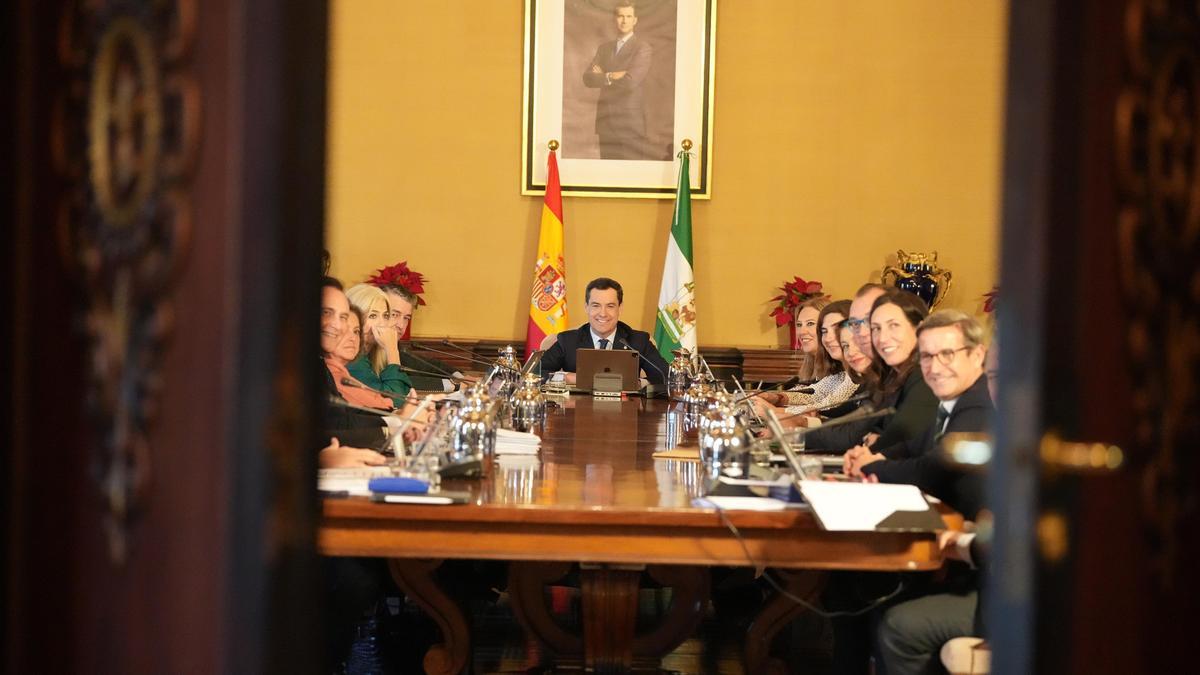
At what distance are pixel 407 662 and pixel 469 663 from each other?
878 mm

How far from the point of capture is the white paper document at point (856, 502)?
2.82 meters

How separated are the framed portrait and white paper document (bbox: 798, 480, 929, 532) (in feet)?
16.8

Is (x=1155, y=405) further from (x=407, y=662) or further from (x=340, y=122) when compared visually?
(x=340, y=122)

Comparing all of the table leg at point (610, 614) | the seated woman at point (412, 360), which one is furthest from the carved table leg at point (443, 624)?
the seated woman at point (412, 360)

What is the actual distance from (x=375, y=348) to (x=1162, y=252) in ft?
15.1

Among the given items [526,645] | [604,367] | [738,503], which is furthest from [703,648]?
[604,367]

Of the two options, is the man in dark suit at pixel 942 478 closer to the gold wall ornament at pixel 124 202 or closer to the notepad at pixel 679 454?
the notepad at pixel 679 454

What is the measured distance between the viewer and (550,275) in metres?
7.87

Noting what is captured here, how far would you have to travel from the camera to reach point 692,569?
3188 millimetres

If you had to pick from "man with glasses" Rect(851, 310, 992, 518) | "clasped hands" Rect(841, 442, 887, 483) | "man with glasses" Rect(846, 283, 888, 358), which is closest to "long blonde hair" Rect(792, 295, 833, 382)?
"man with glasses" Rect(846, 283, 888, 358)

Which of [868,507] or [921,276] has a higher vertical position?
[921,276]

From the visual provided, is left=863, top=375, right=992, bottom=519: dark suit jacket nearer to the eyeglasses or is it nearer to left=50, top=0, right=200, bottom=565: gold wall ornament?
the eyeglasses

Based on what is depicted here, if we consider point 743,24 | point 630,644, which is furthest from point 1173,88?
point 743,24

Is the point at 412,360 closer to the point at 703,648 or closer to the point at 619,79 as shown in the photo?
the point at 619,79
